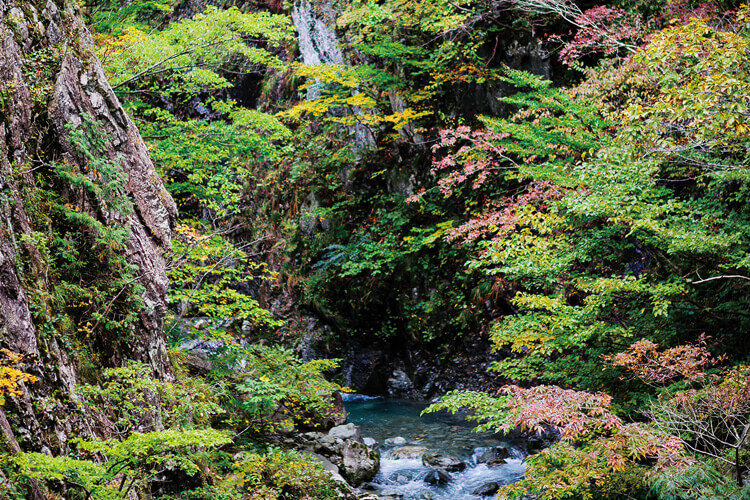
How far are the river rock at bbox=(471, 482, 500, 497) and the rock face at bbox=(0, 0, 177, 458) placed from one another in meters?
5.10

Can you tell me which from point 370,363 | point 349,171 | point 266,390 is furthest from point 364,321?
point 266,390

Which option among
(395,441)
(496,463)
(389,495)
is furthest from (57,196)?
(496,463)

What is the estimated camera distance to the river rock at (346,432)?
8755 millimetres

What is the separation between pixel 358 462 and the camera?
8281mm

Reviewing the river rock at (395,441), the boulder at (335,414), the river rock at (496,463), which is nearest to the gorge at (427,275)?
the river rock at (496,463)

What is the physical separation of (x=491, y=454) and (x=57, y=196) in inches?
316

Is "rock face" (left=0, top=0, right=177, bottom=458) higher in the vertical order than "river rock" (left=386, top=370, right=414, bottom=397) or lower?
higher

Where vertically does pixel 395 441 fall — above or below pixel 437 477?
below

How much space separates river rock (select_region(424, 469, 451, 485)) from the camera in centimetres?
815

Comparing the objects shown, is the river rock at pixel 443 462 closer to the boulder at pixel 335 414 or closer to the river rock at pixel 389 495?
the river rock at pixel 389 495

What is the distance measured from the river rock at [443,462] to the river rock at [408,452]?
271 millimetres

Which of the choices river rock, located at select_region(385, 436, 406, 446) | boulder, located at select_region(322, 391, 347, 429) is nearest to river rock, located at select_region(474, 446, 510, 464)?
river rock, located at select_region(385, 436, 406, 446)

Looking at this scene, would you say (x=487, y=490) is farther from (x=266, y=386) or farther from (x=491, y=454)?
(x=266, y=386)

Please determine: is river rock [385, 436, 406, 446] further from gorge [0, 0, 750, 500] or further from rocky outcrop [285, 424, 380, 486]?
rocky outcrop [285, 424, 380, 486]
